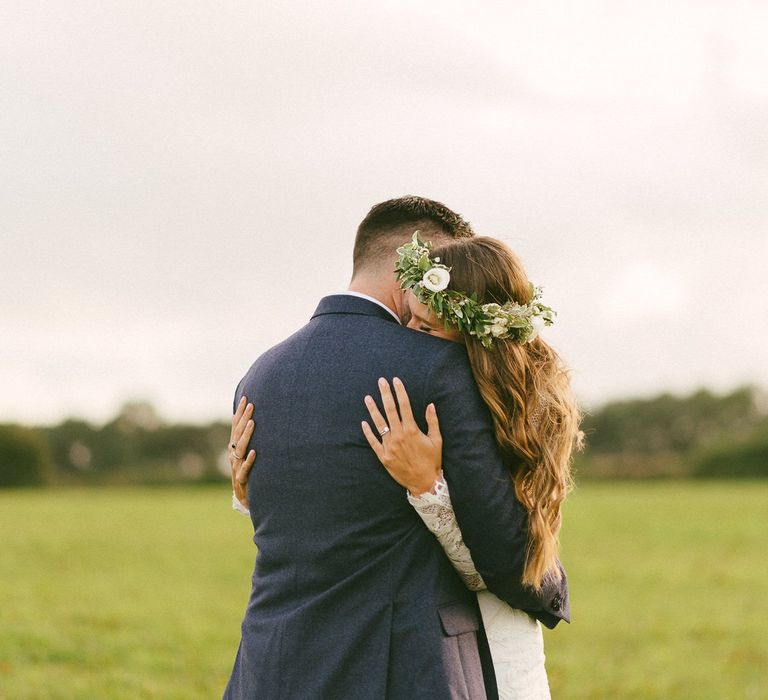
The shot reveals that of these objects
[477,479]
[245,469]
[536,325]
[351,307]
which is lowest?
[477,479]

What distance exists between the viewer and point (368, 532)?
3.20m

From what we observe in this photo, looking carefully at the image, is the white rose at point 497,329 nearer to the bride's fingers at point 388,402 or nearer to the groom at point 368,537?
the groom at point 368,537

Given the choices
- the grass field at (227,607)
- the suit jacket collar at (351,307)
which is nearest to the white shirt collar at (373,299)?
the suit jacket collar at (351,307)

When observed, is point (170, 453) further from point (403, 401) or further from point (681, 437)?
point (403, 401)

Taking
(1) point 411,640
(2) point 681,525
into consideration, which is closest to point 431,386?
(1) point 411,640

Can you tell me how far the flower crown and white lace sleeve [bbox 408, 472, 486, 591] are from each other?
0.49 meters

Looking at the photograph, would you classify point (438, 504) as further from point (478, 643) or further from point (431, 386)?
point (478, 643)

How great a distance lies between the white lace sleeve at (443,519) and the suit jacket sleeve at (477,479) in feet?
0.08

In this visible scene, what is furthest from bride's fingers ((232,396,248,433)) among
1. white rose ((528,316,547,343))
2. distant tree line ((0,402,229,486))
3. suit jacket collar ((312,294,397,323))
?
distant tree line ((0,402,229,486))

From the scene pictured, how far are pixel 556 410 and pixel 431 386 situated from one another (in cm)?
51

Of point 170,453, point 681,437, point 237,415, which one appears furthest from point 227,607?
point 681,437

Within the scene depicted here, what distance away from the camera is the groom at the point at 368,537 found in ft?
10.4

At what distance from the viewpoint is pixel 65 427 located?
2448 inches

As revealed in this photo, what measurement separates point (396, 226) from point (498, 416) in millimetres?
920
